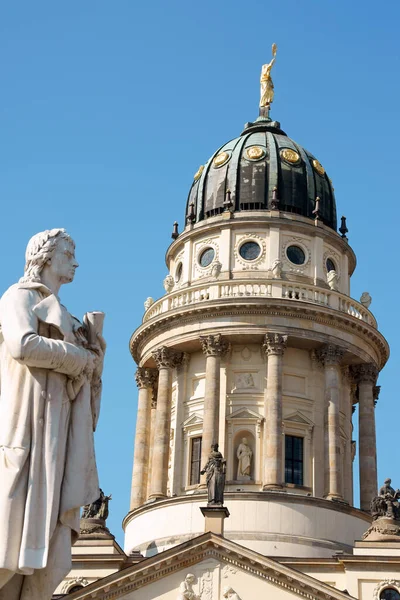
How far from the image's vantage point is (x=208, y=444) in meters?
52.9

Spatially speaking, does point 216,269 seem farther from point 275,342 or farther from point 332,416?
point 332,416

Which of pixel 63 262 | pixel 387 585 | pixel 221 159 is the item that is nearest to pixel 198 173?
pixel 221 159

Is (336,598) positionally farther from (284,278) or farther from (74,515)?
(74,515)

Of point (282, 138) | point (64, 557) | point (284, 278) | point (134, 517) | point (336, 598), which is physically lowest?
point (64, 557)

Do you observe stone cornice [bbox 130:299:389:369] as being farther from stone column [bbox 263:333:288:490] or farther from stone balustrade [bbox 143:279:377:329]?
stone column [bbox 263:333:288:490]

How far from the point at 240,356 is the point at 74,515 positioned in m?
48.8

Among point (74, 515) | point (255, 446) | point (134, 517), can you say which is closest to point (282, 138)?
point (255, 446)

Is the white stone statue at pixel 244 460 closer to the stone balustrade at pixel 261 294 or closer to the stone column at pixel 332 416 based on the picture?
the stone column at pixel 332 416

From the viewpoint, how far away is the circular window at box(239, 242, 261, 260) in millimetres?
58219

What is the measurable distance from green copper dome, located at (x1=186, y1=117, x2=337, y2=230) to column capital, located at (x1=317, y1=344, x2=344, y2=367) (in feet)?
26.3

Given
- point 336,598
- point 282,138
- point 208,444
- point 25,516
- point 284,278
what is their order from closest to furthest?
1. point 25,516
2. point 336,598
3. point 208,444
4. point 284,278
5. point 282,138

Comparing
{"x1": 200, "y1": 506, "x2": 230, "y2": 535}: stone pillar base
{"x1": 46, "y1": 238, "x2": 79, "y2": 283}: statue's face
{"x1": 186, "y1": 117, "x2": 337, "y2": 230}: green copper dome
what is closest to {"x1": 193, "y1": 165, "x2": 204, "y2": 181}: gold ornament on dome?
{"x1": 186, "y1": 117, "x2": 337, "y2": 230}: green copper dome

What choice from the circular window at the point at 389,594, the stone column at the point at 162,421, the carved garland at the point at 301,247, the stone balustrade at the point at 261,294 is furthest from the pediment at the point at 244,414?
the circular window at the point at 389,594

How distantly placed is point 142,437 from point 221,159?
15.2 m
